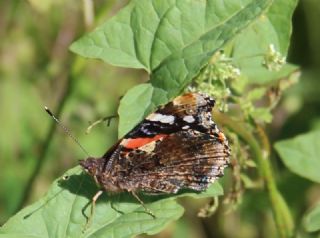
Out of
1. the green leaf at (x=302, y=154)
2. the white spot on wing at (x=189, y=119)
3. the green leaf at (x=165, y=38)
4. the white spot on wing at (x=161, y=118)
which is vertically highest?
the green leaf at (x=165, y=38)

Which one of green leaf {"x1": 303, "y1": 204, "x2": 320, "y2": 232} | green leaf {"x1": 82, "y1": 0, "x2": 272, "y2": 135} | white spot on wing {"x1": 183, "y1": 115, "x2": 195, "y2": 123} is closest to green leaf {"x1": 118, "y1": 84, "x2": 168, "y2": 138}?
green leaf {"x1": 82, "y1": 0, "x2": 272, "y2": 135}

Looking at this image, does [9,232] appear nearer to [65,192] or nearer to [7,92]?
[65,192]

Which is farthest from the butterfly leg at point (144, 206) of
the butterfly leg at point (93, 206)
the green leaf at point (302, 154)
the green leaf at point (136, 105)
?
the green leaf at point (302, 154)

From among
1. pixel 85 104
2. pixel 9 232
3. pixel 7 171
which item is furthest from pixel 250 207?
pixel 9 232

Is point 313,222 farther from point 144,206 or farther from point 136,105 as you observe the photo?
point 136,105

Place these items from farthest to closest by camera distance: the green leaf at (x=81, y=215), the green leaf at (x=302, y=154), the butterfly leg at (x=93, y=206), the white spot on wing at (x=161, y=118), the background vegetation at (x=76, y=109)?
the background vegetation at (x=76, y=109) < the green leaf at (x=302, y=154) < the white spot on wing at (x=161, y=118) < the butterfly leg at (x=93, y=206) < the green leaf at (x=81, y=215)

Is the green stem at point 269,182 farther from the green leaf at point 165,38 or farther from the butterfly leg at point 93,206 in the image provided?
the butterfly leg at point 93,206

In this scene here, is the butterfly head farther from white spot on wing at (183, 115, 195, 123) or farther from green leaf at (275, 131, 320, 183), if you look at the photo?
green leaf at (275, 131, 320, 183)
